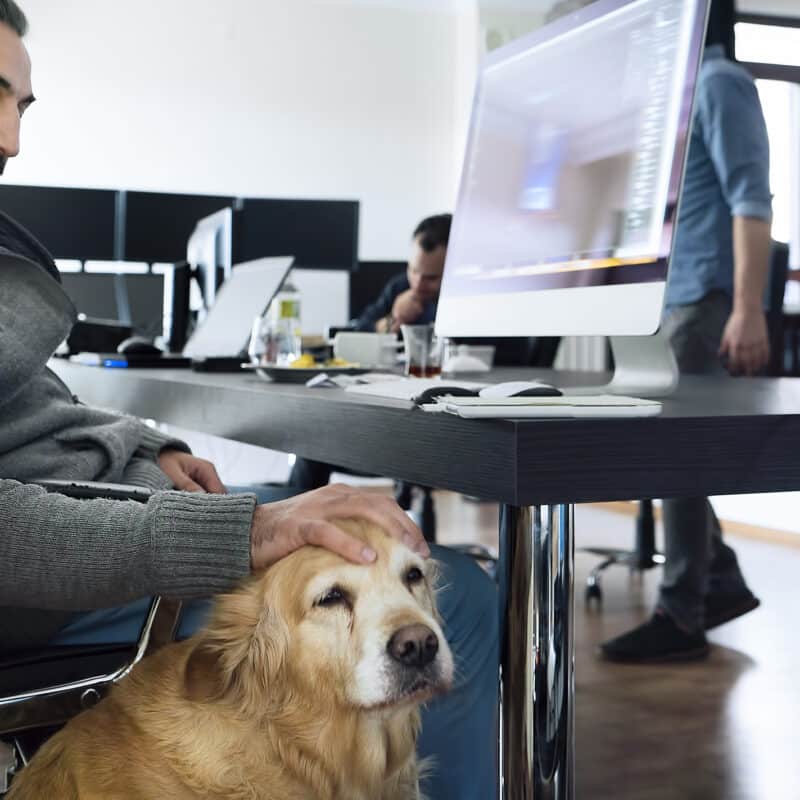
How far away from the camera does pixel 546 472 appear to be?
756 mm

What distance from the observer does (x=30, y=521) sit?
83 cm

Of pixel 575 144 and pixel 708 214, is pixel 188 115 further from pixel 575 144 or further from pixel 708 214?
pixel 575 144

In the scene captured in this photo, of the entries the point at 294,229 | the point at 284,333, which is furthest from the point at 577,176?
the point at 294,229

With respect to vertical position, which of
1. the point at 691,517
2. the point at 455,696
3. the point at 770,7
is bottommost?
the point at 691,517

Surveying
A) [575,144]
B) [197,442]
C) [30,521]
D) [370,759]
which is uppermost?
[575,144]

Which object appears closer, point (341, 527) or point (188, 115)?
point (341, 527)

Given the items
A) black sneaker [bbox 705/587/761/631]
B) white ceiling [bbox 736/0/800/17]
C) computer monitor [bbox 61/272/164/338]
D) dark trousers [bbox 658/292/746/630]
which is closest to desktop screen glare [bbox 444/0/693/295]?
dark trousers [bbox 658/292/746/630]

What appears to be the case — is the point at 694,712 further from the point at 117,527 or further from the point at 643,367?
the point at 117,527

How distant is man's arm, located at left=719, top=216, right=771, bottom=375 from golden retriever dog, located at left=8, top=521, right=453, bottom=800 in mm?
1604

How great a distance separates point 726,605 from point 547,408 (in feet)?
7.91

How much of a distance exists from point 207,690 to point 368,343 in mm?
1476

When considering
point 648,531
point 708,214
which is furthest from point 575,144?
point 648,531

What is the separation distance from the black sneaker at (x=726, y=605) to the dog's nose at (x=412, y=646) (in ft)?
7.72

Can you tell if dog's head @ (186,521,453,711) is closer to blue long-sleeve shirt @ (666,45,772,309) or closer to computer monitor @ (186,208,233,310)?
blue long-sleeve shirt @ (666,45,772,309)
